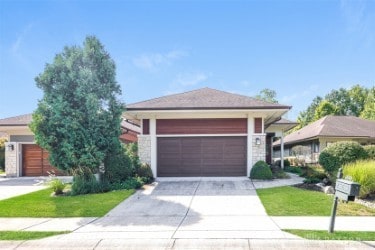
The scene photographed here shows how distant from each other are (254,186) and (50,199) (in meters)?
7.81

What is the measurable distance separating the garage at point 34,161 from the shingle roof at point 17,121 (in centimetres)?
145

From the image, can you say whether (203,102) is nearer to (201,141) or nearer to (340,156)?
(201,141)

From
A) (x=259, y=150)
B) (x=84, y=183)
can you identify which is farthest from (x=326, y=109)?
(x=84, y=183)

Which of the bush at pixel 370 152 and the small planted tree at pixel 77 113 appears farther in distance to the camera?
the bush at pixel 370 152

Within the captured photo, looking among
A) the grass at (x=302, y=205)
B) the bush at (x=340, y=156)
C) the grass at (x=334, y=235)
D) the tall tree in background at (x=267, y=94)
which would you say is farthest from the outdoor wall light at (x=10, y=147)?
the tall tree in background at (x=267, y=94)

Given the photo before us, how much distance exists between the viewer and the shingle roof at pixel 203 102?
14.9 meters

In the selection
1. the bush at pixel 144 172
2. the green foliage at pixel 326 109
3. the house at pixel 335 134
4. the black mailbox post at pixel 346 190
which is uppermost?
the green foliage at pixel 326 109

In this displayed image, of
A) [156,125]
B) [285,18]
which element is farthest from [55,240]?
[285,18]

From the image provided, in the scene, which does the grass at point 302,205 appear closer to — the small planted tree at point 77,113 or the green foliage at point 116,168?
the green foliage at point 116,168

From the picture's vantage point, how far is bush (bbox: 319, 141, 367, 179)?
13.6 metres

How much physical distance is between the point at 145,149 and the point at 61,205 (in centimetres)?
632

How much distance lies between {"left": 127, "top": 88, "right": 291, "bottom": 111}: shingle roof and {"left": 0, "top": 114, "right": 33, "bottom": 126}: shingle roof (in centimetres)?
796

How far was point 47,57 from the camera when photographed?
40.9ft

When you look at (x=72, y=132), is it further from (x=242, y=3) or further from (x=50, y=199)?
(x=242, y=3)
